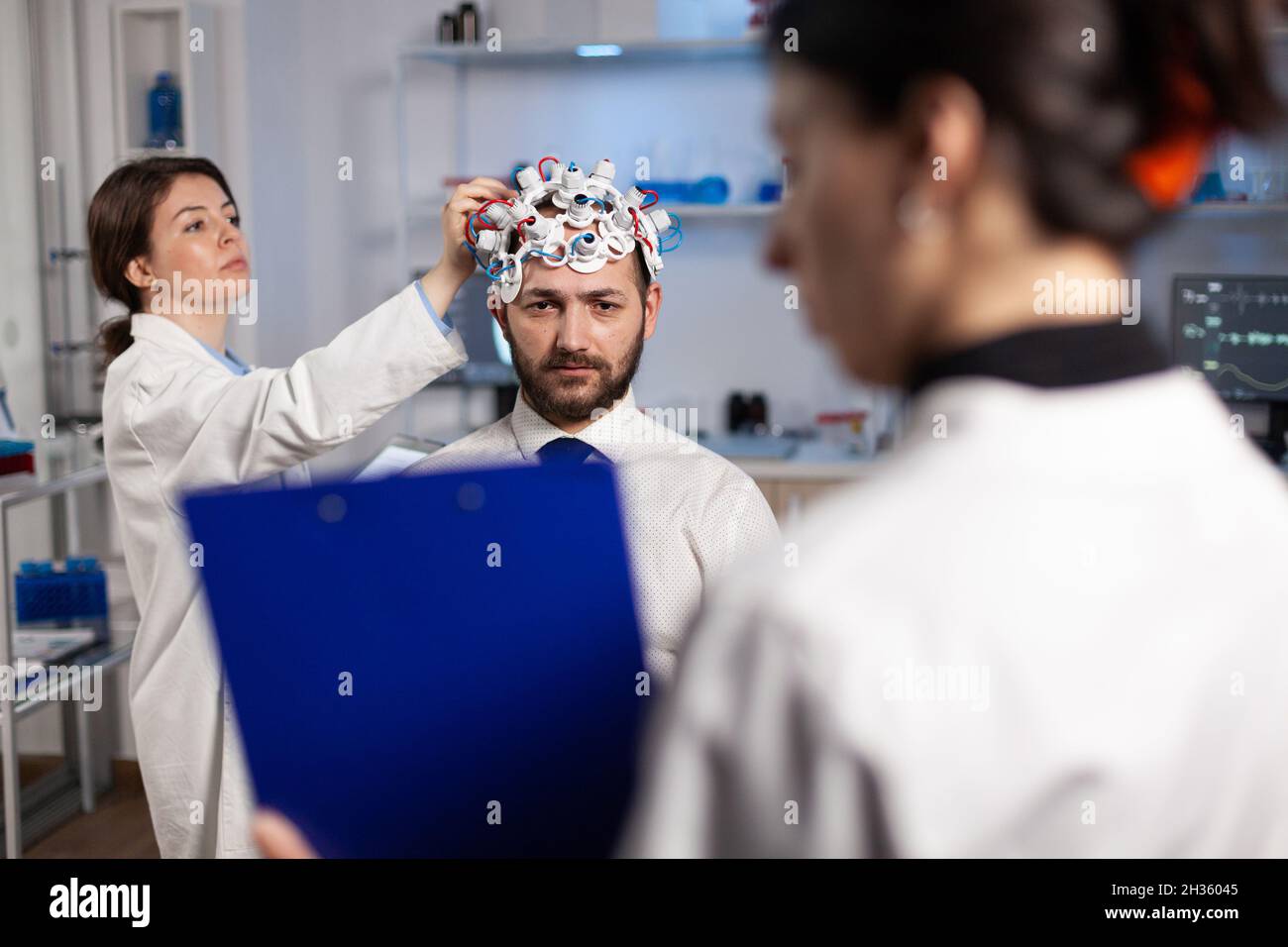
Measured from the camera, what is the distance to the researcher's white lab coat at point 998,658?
51 centimetres

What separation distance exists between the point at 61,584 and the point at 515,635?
103 inches

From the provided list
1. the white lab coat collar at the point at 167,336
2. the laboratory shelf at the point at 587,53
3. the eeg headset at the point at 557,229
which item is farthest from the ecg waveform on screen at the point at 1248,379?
the white lab coat collar at the point at 167,336

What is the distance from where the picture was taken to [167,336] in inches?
82.9

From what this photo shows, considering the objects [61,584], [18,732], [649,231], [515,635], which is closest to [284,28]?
[61,584]

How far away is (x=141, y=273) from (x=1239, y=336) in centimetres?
314

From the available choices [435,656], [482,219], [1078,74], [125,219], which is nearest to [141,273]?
[125,219]

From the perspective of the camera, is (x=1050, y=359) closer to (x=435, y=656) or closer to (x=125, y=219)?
(x=435, y=656)

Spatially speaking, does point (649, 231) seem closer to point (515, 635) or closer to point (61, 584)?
point (515, 635)

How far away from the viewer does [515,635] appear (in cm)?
110

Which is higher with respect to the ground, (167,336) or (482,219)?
(482,219)

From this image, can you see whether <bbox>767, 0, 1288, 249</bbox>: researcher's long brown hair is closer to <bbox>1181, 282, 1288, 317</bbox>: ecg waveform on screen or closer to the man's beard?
the man's beard

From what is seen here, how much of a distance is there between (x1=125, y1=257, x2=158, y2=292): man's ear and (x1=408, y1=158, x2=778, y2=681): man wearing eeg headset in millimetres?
703

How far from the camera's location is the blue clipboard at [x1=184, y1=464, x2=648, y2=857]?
101 cm

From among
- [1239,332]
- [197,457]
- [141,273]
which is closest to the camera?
[197,457]
